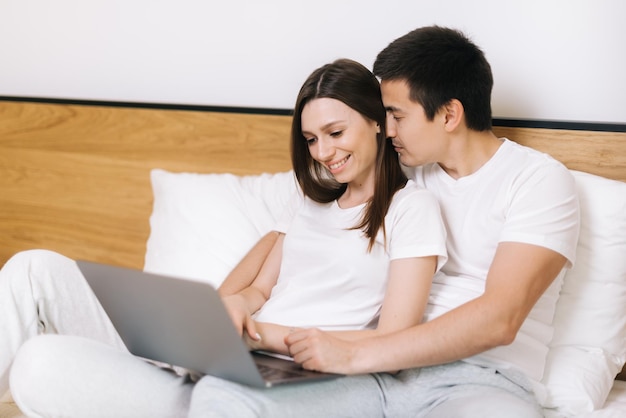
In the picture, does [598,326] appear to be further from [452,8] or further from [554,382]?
[452,8]

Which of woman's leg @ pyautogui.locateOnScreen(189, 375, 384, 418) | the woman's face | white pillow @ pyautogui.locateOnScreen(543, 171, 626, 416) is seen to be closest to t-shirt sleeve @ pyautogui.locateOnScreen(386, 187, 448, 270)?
the woman's face

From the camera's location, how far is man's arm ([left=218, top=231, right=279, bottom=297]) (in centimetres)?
156

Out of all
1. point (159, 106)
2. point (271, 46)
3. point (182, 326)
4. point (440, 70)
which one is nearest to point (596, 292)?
point (440, 70)

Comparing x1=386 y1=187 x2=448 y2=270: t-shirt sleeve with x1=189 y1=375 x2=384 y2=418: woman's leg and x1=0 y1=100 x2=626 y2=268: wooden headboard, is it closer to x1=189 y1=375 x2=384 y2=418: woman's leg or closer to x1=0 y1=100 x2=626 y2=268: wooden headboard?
x1=189 y1=375 x2=384 y2=418: woman's leg

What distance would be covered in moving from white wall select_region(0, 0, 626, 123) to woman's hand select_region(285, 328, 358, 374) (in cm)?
Answer: 82

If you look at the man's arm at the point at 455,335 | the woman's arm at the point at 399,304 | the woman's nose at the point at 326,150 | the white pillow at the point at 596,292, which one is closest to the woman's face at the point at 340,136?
the woman's nose at the point at 326,150

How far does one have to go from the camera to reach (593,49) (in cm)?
167

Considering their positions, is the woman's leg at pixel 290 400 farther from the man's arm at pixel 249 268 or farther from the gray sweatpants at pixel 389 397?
the man's arm at pixel 249 268

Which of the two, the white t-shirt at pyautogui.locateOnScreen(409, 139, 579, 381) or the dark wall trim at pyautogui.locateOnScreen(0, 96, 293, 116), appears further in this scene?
the dark wall trim at pyautogui.locateOnScreen(0, 96, 293, 116)

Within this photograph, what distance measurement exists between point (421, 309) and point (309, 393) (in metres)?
0.25

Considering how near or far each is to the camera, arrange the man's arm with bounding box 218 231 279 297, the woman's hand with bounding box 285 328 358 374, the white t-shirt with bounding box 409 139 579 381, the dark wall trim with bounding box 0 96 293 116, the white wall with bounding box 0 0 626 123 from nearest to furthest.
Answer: the woman's hand with bounding box 285 328 358 374
the white t-shirt with bounding box 409 139 579 381
the man's arm with bounding box 218 231 279 297
the white wall with bounding box 0 0 626 123
the dark wall trim with bounding box 0 96 293 116

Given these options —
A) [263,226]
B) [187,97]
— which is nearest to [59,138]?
[187,97]

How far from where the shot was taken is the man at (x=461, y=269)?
1.22m

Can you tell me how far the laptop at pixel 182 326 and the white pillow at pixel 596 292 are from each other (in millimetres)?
580
